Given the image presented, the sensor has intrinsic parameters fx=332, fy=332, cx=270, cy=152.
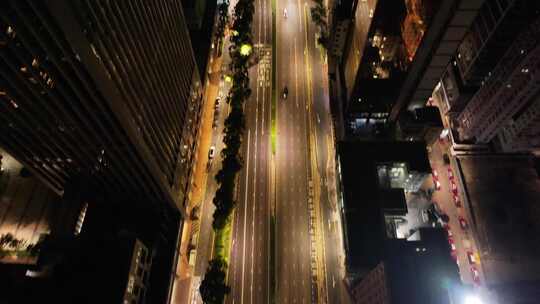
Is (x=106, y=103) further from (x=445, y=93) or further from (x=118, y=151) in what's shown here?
(x=445, y=93)

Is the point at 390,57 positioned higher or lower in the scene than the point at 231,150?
higher

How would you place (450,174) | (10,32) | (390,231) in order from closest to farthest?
(10,32), (390,231), (450,174)

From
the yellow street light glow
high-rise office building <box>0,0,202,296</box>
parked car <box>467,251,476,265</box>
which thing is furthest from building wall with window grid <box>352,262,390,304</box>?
the yellow street light glow

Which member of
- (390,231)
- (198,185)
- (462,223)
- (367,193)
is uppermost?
(198,185)

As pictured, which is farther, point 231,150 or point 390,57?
point 390,57

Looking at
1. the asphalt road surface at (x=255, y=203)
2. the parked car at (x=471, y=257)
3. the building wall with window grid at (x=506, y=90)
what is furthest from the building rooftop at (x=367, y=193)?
the asphalt road surface at (x=255, y=203)

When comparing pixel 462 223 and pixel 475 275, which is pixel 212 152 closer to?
pixel 462 223

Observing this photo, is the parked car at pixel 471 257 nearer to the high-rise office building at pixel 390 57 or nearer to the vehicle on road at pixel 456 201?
the vehicle on road at pixel 456 201

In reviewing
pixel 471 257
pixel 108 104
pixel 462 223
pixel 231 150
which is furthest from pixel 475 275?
pixel 108 104
